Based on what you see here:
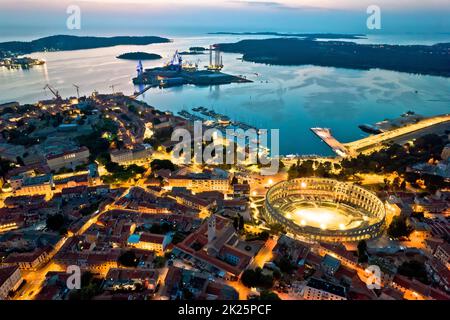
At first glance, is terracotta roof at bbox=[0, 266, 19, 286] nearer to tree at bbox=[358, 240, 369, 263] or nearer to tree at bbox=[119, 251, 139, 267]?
tree at bbox=[119, 251, 139, 267]

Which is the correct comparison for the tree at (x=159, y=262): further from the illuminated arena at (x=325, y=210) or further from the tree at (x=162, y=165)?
the tree at (x=162, y=165)

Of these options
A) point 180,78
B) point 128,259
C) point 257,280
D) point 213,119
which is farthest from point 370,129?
point 180,78

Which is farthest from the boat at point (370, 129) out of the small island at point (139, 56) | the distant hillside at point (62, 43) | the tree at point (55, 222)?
the distant hillside at point (62, 43)

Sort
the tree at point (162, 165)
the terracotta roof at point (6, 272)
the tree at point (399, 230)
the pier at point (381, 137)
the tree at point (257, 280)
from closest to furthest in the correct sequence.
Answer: the terracotta roof at point (6, 272), the tree at point (257, 280), the tree at point (399, 230), the tree at point (162, 165), the pier at point (381, 137)

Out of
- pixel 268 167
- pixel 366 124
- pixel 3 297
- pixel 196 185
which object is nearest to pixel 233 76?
pixel 366 124

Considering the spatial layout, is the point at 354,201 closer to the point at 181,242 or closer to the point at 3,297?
the point at 181,242

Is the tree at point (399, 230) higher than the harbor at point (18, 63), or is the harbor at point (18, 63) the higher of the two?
the harbor at point (18, 63)
